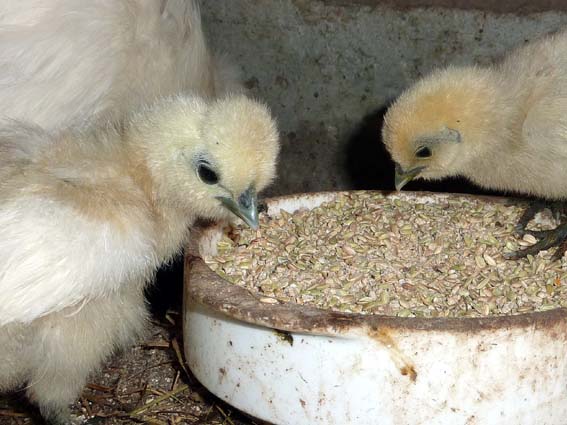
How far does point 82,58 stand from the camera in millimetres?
2547

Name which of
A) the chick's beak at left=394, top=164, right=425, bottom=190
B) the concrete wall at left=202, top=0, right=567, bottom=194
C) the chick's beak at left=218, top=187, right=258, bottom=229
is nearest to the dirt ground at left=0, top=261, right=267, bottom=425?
the chick's beak at left=218, top=187, right=258, bottom=229

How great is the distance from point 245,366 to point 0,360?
57cm

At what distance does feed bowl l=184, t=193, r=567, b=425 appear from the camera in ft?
6.37

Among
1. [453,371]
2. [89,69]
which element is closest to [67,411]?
A: [89,69]

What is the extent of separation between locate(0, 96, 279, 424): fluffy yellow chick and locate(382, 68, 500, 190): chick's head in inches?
16.0

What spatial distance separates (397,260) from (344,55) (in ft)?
3.65

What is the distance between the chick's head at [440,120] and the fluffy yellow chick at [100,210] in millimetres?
407

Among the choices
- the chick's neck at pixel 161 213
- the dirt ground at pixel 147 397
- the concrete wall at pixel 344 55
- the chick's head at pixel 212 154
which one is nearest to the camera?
the chick's head at pixel 212 154

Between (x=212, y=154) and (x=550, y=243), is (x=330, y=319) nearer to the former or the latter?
(x=212, y=154)

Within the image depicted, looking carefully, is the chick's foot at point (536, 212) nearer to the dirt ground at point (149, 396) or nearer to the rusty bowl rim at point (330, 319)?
the rusty bowl rim at point (330, 319)

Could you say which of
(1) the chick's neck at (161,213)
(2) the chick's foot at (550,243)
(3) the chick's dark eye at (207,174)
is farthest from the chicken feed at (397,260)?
(3) the chick's dark eye at (207,174)

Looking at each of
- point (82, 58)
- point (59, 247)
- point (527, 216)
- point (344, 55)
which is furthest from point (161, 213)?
point (344, 55)

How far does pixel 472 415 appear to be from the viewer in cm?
201

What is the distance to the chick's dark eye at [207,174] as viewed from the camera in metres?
2.16
